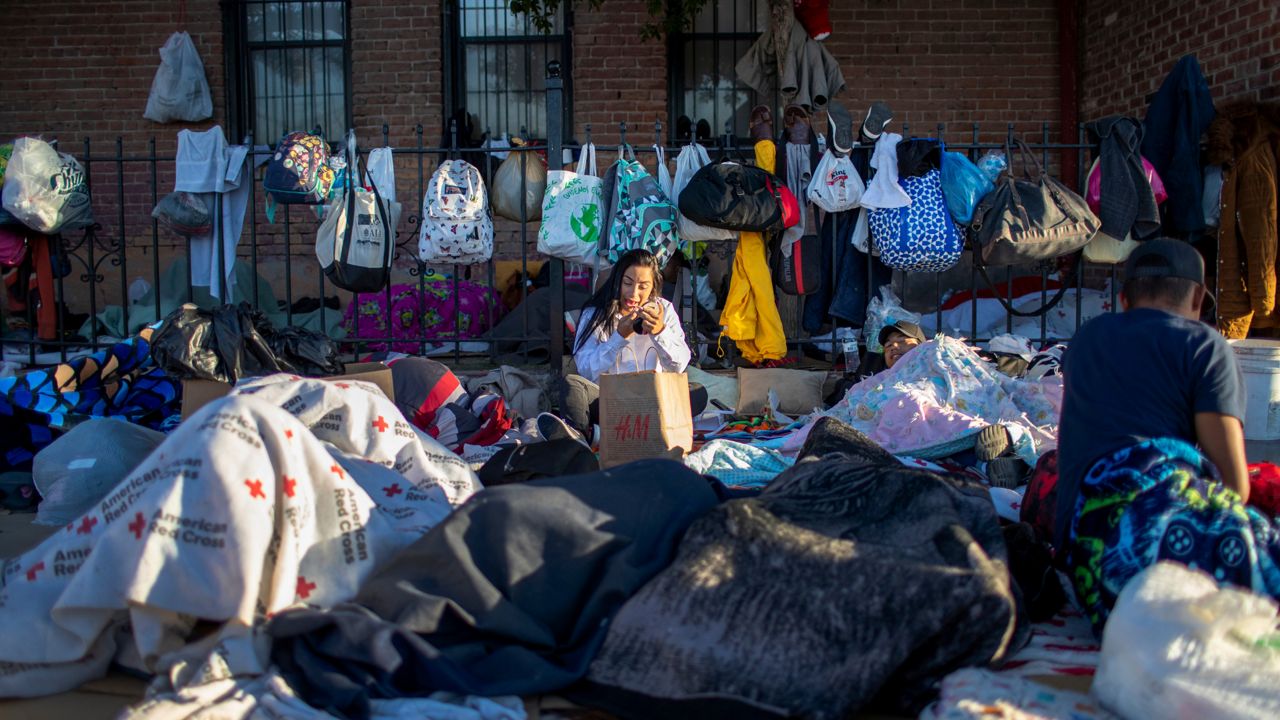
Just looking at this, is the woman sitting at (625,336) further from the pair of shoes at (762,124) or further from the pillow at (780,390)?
the pair of shoes at (762,124)

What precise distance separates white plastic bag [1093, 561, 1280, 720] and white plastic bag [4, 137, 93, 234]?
6179mm

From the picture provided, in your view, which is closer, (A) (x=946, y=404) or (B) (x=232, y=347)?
(B) (x=232, y=347)

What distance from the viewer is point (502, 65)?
32.0 ft

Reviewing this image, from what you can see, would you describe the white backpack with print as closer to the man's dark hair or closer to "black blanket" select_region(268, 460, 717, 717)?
"black blanket" select_region(268, 460, 717, 717)

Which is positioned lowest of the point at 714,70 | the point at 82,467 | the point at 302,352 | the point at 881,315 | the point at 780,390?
the point at 82,467

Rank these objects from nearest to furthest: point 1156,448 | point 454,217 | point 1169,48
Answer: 1. point 1156,448
2. point 454,217
3. point 1169,48

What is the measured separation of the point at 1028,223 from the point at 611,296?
7.99 ft

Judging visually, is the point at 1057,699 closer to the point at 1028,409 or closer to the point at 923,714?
the point at 923,714

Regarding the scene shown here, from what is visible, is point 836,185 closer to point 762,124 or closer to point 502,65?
point 762,124

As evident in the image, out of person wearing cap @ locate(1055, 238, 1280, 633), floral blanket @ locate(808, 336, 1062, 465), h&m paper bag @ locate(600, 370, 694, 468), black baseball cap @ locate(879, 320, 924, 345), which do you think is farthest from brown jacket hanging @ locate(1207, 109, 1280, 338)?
h&m paper bag @ locate(600, 370, 694, 468)

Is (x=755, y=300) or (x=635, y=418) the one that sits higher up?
(x=755, y=300)

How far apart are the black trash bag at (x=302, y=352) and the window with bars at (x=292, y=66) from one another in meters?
5.11

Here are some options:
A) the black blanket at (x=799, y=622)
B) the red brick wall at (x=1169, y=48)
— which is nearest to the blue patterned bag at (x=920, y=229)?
the red brick wall at (x=1169, y=48)

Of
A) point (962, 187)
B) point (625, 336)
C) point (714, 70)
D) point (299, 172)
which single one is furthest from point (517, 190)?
point (714, 70)
